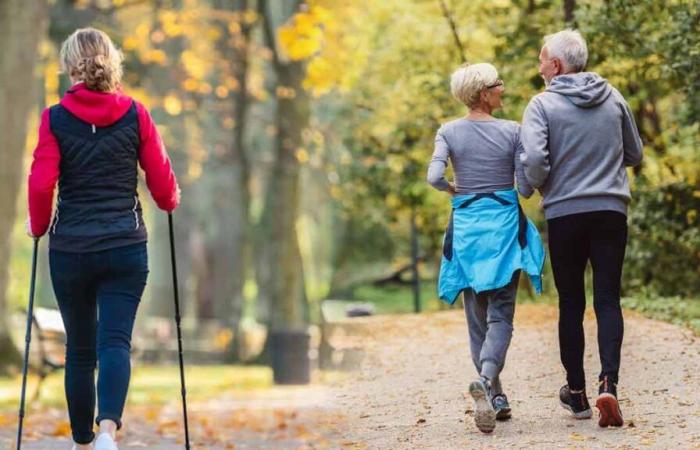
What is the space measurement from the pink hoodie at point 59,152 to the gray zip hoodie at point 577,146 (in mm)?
1866

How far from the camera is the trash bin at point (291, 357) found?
745 inches

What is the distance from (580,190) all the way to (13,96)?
1057 cm

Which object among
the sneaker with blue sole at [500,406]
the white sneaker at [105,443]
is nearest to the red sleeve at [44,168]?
the white sneaker at [105,443]

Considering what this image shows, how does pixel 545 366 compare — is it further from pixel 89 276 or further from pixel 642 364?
pixel 89 276

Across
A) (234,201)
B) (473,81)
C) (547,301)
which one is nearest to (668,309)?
(547,301)

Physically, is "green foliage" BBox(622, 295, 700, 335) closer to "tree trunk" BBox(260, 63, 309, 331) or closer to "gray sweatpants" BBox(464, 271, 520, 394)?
"gray sweatpants" BBox(464, 271, 520, 394)

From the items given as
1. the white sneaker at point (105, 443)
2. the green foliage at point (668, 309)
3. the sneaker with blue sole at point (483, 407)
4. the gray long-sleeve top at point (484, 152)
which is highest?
the gray long-sleeve top at point (484, 152)

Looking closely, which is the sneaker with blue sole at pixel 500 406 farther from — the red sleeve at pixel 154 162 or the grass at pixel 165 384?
the grass at pixel 165 384

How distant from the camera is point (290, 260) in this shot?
2231 centimetres

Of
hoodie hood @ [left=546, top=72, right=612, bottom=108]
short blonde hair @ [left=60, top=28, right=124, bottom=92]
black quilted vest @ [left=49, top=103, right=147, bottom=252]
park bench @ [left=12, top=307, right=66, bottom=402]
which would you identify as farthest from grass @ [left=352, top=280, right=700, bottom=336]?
short blonde hair @ [left=60, top=28, right=124, bottom=92]

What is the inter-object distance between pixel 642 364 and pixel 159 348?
21.8 m

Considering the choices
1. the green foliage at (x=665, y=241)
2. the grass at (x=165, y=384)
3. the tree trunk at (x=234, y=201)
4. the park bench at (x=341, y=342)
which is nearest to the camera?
the park bench at (x=341, y=342)

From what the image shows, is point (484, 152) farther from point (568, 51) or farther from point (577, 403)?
point (577, 403)

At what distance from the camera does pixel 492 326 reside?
7.53 metres
